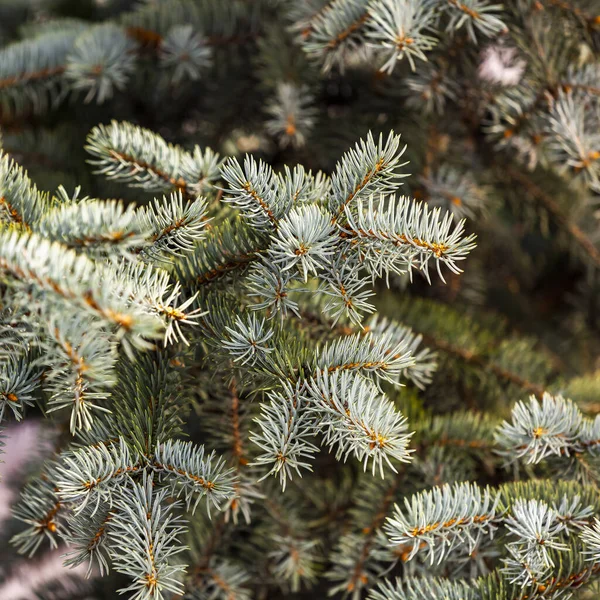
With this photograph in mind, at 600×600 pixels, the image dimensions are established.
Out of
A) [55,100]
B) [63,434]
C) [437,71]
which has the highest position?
[437,71]

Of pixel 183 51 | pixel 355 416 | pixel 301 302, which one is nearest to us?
pixel 355 416

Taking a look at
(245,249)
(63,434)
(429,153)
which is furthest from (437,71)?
(63,434)

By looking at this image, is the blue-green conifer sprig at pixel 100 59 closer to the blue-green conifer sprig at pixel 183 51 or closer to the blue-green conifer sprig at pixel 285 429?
the blue-green conifer sprig at pixel 183 51

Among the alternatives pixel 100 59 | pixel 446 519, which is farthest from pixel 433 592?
pixel 100 59

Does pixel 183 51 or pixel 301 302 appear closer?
pixel 301 302

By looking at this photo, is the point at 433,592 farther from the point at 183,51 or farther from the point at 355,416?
the point at 183,51

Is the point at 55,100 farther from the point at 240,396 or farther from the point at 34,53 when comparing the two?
the point at 240,396

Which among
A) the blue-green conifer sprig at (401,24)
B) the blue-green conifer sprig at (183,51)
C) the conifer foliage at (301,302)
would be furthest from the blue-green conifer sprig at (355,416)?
the blue-green conifer sprig at (183,51)

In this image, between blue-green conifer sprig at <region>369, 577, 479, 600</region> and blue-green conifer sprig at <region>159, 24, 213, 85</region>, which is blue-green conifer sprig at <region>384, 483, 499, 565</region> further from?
blue-green conifer sprig at <region>159, 24, 213, 85</region>
